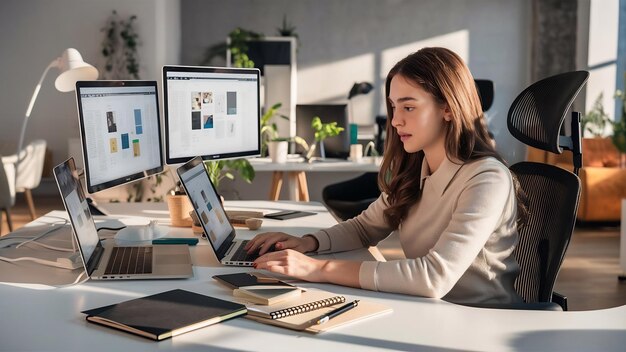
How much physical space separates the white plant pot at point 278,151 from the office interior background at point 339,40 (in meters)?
3.92

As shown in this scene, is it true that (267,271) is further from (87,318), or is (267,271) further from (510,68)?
(510,68)

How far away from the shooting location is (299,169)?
5.11m

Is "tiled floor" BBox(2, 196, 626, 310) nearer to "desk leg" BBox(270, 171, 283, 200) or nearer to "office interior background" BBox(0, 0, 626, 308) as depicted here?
"desk leg" BBox(270, 171, 283, 200)

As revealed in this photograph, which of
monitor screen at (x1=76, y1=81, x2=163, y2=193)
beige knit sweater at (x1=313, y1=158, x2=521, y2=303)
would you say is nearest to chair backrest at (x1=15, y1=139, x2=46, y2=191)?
monitor screen at (x1=76, y1=81, x2=163, y2=193)

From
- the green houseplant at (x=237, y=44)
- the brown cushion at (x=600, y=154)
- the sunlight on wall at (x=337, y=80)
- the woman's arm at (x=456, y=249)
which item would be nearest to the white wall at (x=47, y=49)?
the green houseplant at (x=237, y=44)

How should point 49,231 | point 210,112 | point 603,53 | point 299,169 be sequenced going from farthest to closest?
1. point 603,53
2. point 299,169
3. point 210,112
4. point 49,231

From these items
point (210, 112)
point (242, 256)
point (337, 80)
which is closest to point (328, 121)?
point (210, 112)

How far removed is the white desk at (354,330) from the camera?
1.39m

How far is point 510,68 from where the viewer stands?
11.2m

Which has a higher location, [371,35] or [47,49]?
[371,35]

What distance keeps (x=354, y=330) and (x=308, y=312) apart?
0.12 metres

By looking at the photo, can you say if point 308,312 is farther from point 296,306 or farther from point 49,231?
point 49,231

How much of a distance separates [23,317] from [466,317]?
88 centimetres

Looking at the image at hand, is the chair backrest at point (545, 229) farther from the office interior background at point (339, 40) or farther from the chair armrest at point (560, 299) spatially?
the office interior background at point (339, 40)
